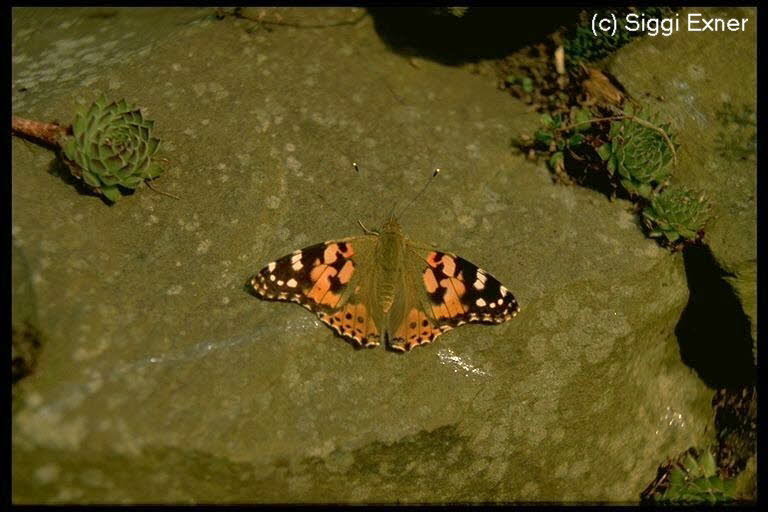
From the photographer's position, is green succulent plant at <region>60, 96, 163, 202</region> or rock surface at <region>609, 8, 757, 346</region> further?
rock surface at <region>609, 8, 757, 346</region>

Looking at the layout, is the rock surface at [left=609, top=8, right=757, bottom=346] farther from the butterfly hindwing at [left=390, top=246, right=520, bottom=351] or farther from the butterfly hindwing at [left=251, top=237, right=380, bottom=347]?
the butterfly hindwing at [left=251, top=237, right=380, bottom=347]

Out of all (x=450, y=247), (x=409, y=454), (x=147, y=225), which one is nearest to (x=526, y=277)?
(x=450, y=247)

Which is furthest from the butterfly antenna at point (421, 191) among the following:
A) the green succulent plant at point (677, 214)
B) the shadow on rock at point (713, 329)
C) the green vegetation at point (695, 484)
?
the green vegetation at point (695, 484)

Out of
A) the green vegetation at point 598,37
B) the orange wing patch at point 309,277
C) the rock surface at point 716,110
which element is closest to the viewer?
the orange wing patch at point 309,277

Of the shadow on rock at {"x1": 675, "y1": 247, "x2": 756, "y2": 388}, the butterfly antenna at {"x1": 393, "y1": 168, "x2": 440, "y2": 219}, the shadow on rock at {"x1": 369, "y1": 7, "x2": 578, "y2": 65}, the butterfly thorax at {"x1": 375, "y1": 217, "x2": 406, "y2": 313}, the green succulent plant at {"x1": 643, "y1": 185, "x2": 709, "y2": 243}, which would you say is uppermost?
the shadow on rock at {"x1": 369, "y1": 7, "x2": 578, "y2": 65}

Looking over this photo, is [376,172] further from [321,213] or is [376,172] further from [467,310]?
[467,310]

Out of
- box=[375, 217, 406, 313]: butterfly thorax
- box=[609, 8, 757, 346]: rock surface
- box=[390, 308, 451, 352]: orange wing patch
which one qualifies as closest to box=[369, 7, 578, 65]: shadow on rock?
box=[609, 8, 757, 346]: rock surface

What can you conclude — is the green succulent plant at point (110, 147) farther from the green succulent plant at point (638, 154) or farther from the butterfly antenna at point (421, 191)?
the green succulent plant at point (638, 154)
